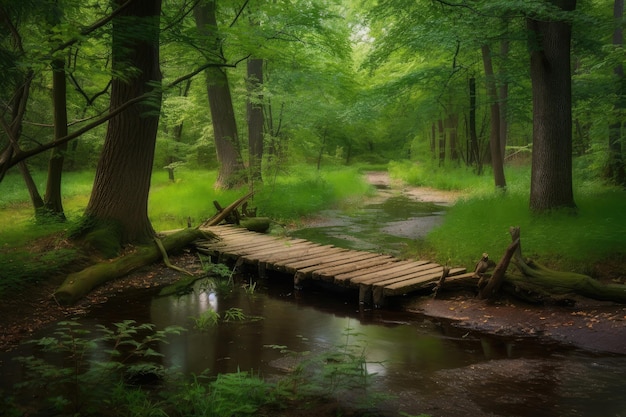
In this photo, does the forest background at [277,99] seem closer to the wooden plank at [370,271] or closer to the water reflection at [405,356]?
the wooden plank at [370,271]

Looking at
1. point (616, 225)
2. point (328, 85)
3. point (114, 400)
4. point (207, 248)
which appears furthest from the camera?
point (328, 85)

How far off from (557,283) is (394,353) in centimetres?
284

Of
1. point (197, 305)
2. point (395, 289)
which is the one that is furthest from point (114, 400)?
point (395, 289)

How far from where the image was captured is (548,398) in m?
4.23

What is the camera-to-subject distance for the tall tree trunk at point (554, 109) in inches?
364

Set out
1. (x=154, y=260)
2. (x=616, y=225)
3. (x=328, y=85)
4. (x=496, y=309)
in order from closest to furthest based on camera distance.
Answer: (x=496, y=309), (x=616, y=225), (x=154, y=260), (x=328, y=85)

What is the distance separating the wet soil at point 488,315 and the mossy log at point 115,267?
0.48 ft

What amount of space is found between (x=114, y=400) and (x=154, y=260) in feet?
19.0

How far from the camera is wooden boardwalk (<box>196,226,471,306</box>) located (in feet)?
24.1

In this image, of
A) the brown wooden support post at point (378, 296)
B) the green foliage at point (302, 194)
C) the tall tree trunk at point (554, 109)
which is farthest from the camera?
the green foliage at point (302, 194)

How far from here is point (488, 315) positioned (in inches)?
258

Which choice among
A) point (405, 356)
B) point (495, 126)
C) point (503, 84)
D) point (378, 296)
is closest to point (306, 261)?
point (378, 296)

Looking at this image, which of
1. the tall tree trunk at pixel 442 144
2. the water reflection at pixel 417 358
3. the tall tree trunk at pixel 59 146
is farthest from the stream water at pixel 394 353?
the tall tree trunk at pixel 442 144

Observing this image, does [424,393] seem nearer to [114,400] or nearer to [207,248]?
[114,400]
